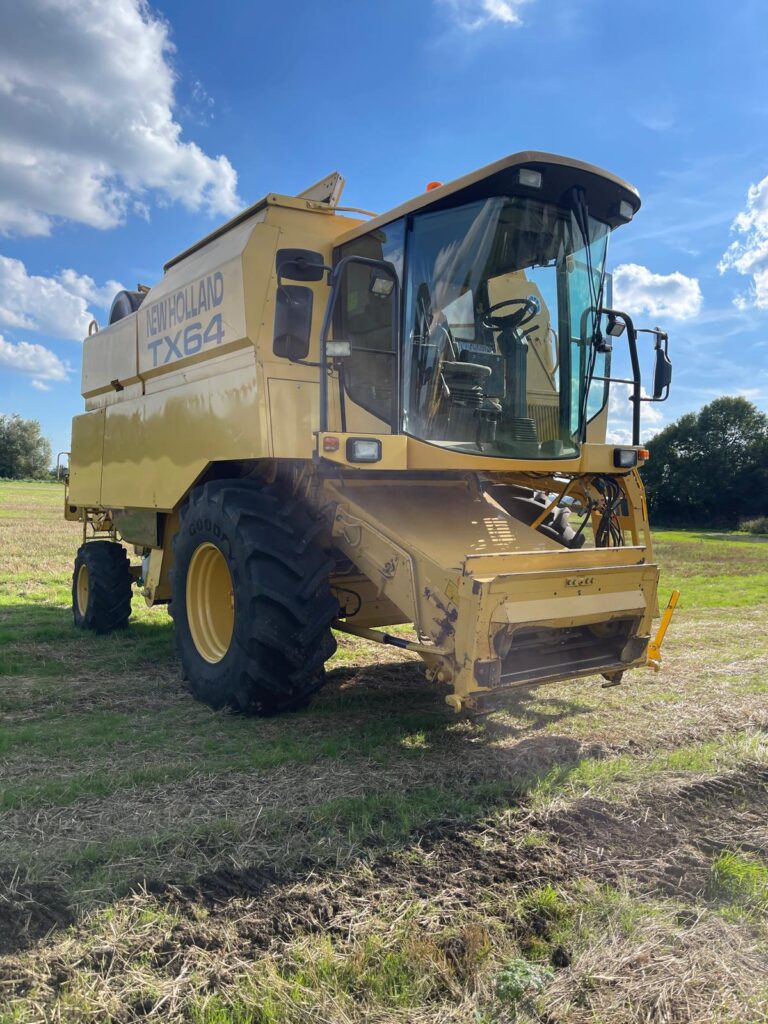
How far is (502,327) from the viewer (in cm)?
486

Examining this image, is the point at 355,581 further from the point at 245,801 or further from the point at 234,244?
the point at 234,244

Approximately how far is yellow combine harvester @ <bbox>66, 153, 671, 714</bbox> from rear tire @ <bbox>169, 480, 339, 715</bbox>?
1 centimetres

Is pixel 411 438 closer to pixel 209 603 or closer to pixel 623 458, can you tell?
pixel 623 458

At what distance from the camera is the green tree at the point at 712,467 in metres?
43.3

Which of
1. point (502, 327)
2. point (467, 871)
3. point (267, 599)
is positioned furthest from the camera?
point (502, 327)

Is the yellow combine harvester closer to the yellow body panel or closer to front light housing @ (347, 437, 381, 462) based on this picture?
front light housing @ (347, 437, 381, 462)

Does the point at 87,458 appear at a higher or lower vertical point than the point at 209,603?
higher

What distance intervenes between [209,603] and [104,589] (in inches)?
99.7

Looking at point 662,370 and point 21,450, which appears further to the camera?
point 21,450

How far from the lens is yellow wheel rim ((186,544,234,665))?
5.31 metres

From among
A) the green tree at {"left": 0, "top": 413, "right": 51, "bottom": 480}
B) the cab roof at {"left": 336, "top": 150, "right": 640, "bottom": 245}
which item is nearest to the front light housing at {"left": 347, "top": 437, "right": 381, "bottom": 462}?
the cab roof at {"left": 336, "top": 150, "right": 640, "bottom": 245}

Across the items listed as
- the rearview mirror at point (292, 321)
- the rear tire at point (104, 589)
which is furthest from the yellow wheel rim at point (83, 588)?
the rearview mirror at point (292, 321)

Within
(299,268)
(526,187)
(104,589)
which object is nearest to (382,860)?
(299,268)

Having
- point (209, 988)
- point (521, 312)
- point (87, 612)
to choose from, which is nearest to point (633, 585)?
point (521, 312)
